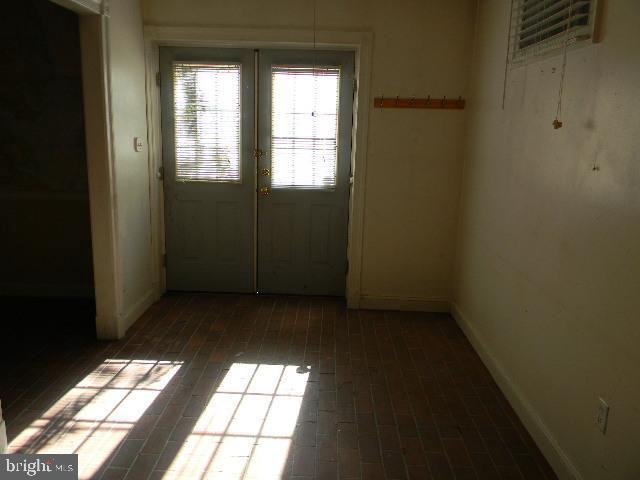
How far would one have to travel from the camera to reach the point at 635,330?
74.0 inches

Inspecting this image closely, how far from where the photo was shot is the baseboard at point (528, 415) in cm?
237

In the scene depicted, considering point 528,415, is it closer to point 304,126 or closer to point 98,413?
point 98,413

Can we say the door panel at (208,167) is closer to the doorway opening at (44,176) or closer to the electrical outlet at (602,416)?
the doorway opening at (44,176)

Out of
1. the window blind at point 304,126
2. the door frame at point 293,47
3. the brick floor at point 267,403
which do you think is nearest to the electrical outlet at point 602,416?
the brick floor at point 267,403

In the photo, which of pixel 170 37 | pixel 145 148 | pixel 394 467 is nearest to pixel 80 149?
Answer: pixel 145 148

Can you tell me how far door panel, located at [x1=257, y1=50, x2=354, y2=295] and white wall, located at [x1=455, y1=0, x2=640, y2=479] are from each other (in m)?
1.36

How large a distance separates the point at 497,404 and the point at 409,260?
1711 millimetres

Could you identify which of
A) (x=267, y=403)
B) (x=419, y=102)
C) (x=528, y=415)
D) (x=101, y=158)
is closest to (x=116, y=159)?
(x=101, y=158)

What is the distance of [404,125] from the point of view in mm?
4289

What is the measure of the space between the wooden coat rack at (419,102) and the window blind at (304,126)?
0.45m

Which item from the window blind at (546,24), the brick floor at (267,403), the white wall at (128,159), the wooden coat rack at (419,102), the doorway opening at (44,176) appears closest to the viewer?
the window blind at (546,24)

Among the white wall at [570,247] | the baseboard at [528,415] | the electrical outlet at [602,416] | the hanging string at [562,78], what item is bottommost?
the baseboard at [528,415]

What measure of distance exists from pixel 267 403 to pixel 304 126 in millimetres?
2510

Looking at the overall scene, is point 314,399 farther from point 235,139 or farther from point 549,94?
point 235,139
